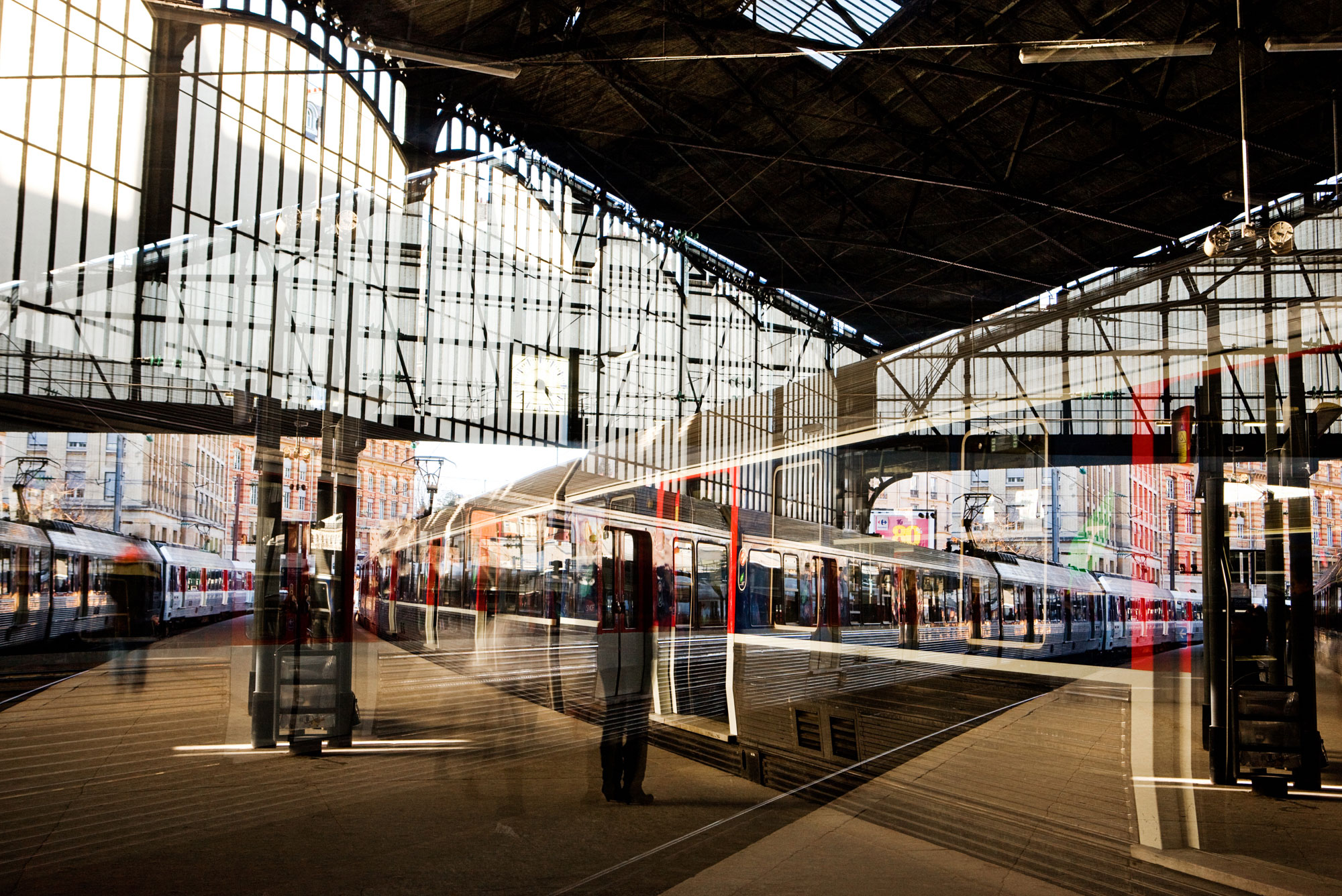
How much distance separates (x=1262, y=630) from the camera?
7645 mm

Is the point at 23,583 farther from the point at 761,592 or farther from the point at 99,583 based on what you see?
the point at 761,592

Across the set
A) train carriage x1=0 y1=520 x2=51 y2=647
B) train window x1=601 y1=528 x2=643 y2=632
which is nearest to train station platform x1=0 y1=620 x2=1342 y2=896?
train window x1=601 y1=528 x2=643 y2=632

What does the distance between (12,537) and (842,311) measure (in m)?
16.7

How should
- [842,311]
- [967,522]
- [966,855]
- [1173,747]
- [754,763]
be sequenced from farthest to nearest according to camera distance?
[842,311], [967,522], [1173,747], [754,763], [966,855]

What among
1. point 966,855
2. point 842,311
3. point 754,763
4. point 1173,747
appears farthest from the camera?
point 842,311

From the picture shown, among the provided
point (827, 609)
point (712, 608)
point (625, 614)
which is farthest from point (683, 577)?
point (827, 609)

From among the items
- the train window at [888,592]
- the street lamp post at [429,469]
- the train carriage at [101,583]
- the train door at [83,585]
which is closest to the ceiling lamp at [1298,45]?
the train window at [888,592]

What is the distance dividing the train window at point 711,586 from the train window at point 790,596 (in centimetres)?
155

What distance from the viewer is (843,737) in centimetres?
864

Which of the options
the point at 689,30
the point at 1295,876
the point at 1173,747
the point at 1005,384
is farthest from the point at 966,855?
the point at 689,30

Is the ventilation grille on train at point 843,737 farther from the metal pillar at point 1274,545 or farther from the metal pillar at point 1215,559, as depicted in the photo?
the metal pillar at point 1274,545

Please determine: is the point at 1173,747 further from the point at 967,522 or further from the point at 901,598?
the point at 967,522

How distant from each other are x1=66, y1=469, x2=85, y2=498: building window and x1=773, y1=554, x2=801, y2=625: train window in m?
11.6

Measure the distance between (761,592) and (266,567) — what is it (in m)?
5.85
